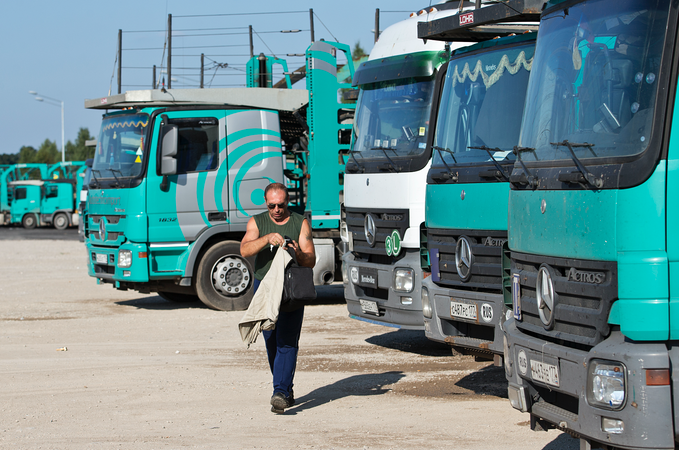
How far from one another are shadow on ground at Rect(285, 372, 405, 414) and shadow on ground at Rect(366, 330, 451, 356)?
138 centimetres

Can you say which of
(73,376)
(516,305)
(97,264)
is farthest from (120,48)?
(516,305)

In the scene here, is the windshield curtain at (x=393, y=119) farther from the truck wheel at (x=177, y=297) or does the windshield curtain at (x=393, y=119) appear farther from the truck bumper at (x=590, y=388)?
the truck wheel at (x=177, y=297)

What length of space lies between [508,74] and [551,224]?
301 cm

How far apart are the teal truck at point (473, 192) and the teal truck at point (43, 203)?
125ft

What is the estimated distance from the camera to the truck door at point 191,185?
40.8 ft

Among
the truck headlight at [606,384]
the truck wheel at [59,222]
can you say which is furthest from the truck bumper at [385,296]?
the truck wheel at [59,222]

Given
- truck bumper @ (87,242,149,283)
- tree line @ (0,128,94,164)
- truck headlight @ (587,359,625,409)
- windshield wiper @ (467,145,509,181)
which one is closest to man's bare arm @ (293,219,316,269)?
windshield wiper @ (467,145,509,181)

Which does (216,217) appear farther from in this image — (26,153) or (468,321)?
(26,153)

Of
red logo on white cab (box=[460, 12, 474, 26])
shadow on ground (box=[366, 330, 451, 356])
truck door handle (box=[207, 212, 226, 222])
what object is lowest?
shadow on ground (box=[366, 330, 451, 356])

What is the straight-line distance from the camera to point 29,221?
44344mm

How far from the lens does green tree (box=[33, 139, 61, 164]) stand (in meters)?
102

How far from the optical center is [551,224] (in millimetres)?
4484

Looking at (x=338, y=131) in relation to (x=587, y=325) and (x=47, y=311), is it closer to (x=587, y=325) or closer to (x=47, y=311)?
(x=47, y=311)

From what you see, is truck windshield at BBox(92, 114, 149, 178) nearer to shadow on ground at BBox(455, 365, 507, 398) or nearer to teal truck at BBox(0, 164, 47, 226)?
shadow on ground at BBox(455, 365, 507, 398)
